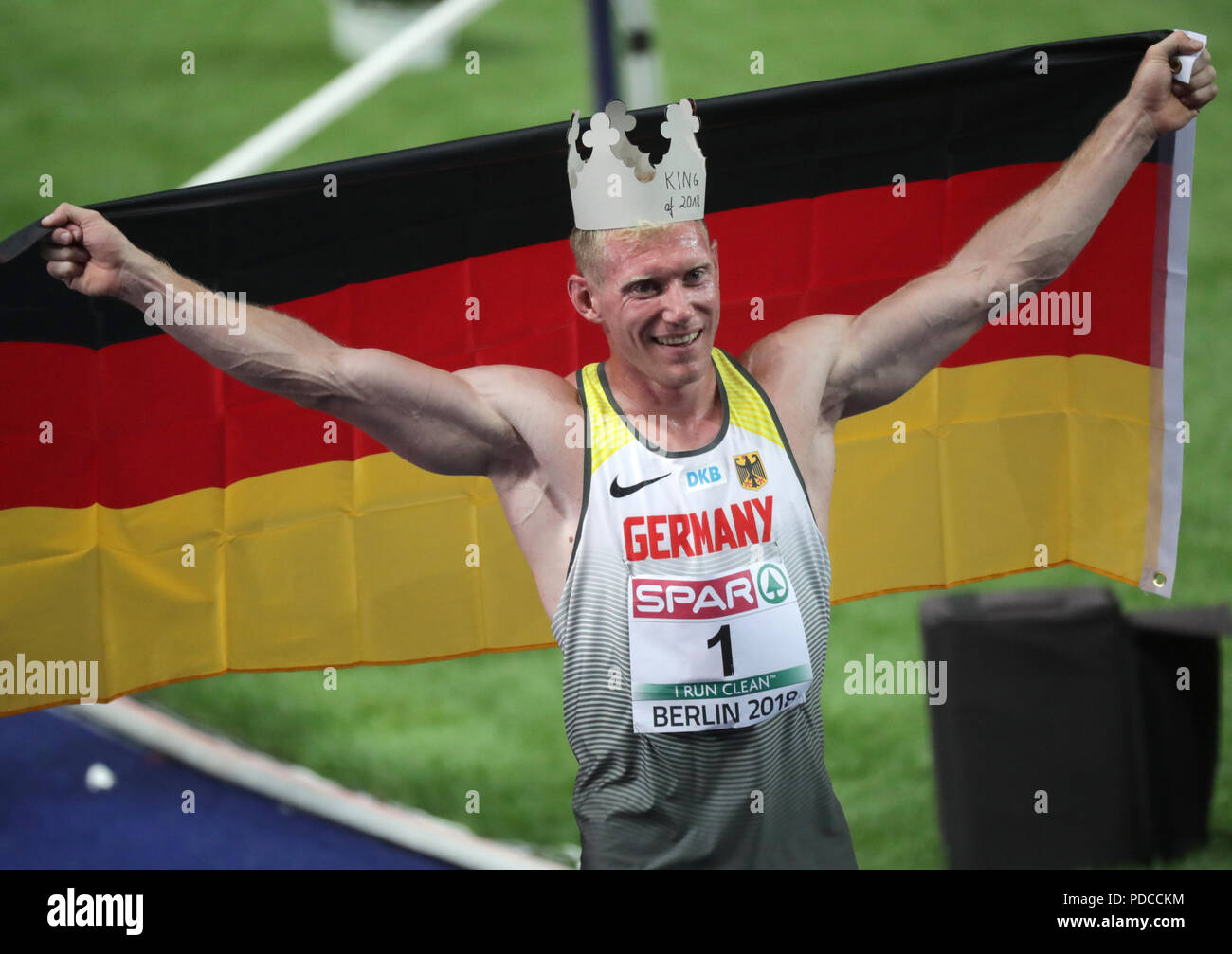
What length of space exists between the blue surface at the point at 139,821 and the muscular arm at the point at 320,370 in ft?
9.17

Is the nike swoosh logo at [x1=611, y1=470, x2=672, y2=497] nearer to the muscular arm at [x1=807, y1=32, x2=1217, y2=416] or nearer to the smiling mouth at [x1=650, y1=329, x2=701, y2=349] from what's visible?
the smiling mouth at [x1=650, y1=329, x2=701, y2=349]

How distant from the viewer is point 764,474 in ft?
14.2

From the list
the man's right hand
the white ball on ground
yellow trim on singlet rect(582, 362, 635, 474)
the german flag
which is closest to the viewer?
the man's right hand

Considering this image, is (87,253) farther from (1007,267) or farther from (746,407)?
(1007,267)

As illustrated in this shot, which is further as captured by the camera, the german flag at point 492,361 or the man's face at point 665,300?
the german flag at point 492,361

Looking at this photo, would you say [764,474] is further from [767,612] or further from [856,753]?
[856,753]

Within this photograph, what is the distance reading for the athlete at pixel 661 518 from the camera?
418 cm

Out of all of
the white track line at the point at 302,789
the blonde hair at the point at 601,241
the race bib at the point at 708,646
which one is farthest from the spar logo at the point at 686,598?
the white track line at the point at 302,789

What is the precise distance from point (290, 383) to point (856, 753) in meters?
4.03

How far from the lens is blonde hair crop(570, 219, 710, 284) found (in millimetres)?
4184

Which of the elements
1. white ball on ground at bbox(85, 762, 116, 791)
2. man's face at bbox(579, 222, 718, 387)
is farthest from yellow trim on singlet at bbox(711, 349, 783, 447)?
white ball on ground at bbox(85, 762, 116, 791)

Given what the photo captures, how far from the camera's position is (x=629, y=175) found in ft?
13.7

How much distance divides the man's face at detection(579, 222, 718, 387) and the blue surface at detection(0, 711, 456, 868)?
3.04 meters

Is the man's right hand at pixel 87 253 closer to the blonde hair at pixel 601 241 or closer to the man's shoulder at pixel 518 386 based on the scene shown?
the man's shoulder at pixel 518 386
